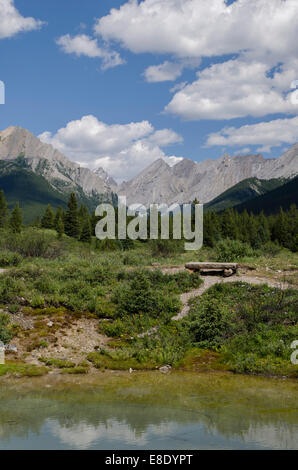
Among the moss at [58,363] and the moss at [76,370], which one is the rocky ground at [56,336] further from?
the moss at [76,370]

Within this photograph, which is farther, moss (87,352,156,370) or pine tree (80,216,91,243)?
pine tree (80,216,91,243)

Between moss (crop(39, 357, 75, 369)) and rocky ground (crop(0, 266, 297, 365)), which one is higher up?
→ rocky ground (crop(0, 266, 297, 365))

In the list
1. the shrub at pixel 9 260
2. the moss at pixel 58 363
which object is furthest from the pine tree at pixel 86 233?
the moss at pixel 58 363

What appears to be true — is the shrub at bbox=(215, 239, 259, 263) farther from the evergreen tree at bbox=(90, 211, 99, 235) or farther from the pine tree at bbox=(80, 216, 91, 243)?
the evergreen tree at bbox=(90, 211, 99, 235)

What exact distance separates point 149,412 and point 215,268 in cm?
1633

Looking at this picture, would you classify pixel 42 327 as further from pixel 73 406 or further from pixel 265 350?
pixel 265 350

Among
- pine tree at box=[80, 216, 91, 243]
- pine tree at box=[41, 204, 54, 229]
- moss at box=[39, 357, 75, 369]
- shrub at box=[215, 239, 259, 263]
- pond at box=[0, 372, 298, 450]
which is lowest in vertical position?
moss at box=[39, 357, 75, 369]

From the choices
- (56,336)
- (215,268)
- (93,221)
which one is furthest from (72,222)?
(56,336)

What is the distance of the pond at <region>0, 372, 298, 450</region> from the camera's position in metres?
8.85

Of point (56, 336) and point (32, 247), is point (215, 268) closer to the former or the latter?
point (56, 336)

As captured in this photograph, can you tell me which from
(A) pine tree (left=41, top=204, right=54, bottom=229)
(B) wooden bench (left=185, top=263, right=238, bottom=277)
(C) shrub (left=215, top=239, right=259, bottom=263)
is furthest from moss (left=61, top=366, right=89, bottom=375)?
(A) pine tree (left=41, top=204, right=54, bottom=229)

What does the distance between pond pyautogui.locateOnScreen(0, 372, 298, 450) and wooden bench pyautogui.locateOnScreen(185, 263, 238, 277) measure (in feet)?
37.3

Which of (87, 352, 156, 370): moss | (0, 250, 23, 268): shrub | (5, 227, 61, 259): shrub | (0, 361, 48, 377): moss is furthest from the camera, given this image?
(5, 227, 61, 259): shrub
